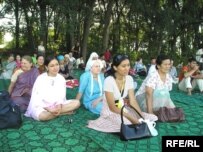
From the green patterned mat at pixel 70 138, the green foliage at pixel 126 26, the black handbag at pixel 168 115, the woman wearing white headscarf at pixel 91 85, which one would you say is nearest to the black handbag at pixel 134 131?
the green patterned mat at pixel 70 138

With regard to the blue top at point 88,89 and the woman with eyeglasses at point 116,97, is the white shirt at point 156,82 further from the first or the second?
the blue top at point 88,89

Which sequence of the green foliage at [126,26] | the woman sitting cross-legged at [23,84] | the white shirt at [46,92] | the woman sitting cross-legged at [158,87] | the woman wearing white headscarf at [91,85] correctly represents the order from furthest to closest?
the green foliage at [126,26]
the woman wearing white headscarf at [91,85]
the woman sitting cross-legged at [23,84]
the woman sitting cross-legged at [158,87]
the white shirt at [46,92]

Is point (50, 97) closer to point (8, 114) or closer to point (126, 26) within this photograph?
point (8, 114)

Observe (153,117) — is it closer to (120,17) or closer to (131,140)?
(131,140)

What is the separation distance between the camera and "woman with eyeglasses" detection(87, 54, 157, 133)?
172 inches

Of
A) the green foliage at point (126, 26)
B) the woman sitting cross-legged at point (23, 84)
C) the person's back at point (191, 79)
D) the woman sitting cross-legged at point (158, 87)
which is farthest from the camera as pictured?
the green foliage at point (126, 26)

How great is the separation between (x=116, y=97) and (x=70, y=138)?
781mm

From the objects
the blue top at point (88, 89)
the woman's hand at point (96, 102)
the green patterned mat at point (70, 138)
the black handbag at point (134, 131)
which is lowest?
the green patterned mat at point (70, 138)

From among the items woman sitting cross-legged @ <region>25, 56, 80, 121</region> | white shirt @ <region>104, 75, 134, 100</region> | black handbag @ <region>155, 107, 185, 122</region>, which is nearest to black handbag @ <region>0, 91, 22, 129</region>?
woman sitting cross-legged @ <region>25, 56, 80, 121</region>

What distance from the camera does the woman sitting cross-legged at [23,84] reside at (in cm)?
545

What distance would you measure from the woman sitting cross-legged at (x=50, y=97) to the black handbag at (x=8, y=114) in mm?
319

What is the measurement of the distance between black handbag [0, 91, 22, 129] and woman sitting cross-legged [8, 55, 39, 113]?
867mm

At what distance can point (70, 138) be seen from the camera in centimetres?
420

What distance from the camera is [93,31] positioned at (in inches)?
857
